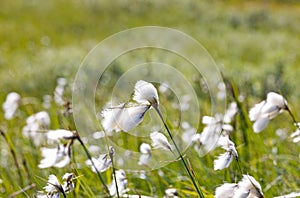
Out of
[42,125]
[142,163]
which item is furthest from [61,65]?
[142,163]

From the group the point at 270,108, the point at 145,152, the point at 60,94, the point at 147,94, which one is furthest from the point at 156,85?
the point at 147,94

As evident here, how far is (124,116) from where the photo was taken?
3.97ft

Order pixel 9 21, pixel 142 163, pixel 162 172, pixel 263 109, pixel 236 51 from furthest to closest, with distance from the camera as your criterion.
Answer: pixel 9 21 → pixel 236 51 → pixel 162 172 → pixel 142 163 → pixel 263 109

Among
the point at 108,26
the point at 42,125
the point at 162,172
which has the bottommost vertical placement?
the point at 162,172

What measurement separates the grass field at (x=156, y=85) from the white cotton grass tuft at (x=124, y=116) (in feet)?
0.94

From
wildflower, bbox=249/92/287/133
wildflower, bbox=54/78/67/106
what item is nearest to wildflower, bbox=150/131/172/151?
wildflower, bbox=249/92/287/133

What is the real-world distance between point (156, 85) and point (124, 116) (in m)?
2.29

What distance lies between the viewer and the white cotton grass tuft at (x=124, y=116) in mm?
1199

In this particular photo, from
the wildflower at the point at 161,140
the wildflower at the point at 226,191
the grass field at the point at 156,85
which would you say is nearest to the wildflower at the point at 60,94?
the grass field at the point at 156,85

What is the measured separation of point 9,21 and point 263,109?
605 inches

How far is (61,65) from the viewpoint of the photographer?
7836mm

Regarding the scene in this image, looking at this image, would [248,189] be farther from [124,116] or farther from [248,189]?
[124,116]

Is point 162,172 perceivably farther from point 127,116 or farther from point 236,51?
point 236,51

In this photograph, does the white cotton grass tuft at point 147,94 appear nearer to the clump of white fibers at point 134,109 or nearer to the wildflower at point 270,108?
the clump of white fibers at point 134,109
